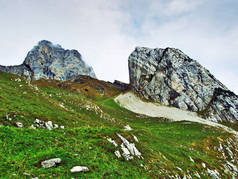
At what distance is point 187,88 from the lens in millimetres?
171875

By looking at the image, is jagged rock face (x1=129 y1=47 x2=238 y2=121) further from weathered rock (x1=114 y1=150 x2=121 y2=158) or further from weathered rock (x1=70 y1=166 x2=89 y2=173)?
weathered rock (x1=70 y1=166 x2=89 y2=173)

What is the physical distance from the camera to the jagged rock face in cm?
15200

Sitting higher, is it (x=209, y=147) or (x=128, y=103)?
(x=128, y=103)

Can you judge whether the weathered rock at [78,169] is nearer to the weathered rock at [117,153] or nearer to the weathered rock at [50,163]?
the weathered rock at [50,163]

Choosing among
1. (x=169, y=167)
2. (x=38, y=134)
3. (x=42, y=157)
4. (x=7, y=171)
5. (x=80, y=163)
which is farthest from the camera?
(x=169, y=167)

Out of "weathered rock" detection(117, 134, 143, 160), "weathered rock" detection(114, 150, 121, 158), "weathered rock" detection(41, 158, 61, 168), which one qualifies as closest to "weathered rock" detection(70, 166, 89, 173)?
"weathered rock" detection(41, 158, 61, 168)

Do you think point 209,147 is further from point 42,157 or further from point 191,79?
point 191,79

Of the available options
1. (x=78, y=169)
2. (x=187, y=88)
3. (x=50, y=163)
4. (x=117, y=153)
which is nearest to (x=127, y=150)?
(x=117, y=153)

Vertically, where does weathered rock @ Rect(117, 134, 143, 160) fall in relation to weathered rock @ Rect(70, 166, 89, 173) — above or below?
→ below

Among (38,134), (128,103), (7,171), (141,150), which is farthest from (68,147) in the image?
(128,103)

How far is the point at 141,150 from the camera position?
79.7ft

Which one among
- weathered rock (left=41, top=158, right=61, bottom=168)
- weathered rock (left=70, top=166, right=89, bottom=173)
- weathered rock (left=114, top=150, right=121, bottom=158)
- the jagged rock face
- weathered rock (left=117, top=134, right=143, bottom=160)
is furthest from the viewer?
the jagged rock face

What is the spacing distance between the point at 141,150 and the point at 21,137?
16.5 meters

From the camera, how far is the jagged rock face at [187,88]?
499 feet
